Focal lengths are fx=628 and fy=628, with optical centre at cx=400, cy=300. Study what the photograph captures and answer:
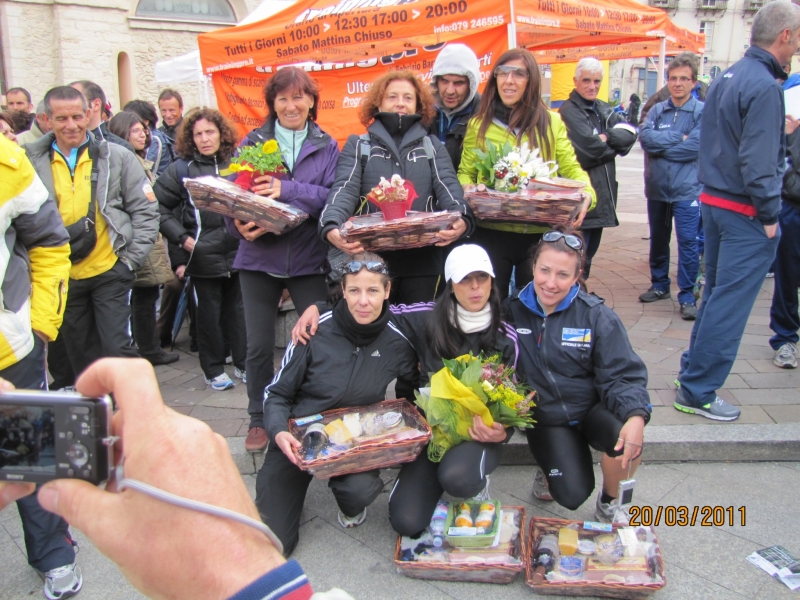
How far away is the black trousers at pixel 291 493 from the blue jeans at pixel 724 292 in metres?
2.32

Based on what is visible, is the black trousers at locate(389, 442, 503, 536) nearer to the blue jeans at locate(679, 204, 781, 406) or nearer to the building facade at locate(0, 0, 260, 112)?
the blue jeans at locate(679, 204, 781, 406)

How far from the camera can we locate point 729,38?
52.1 metres

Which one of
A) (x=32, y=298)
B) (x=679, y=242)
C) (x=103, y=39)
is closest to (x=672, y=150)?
(x=679, y=242)

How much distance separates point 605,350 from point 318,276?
5.57 feet

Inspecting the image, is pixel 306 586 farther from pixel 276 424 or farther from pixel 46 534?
pixel 46 534

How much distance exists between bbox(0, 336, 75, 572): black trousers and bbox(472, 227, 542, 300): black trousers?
252 cm

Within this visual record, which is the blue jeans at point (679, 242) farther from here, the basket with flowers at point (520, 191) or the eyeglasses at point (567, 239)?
the eyeglasses at point (567, 239)

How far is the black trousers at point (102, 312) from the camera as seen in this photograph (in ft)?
13.4

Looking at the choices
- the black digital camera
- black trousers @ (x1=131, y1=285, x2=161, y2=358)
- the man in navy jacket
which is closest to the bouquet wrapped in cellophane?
the black digital camera

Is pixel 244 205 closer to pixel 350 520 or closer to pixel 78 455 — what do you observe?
pixel 350 520

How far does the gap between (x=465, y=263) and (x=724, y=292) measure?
1.86 meters

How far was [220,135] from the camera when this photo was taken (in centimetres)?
467

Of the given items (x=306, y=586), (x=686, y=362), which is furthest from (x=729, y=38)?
(x=306, y=586)

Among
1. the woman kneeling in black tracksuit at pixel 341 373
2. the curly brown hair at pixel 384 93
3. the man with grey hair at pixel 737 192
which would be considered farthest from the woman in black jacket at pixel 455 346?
the man with grey hair at pixel 737 192
